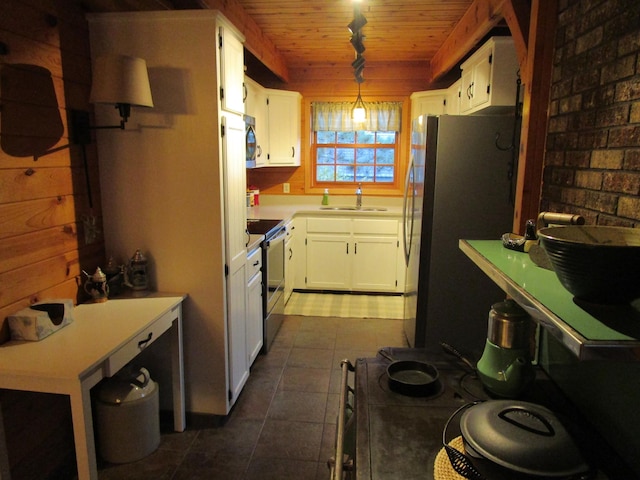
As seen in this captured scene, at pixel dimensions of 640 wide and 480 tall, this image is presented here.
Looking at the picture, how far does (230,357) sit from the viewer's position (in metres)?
2.48

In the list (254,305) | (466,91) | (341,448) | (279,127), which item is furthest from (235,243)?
(279,127)

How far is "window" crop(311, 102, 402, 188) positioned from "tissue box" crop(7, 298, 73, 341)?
3782 mm

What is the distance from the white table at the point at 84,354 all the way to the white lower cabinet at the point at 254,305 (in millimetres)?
744

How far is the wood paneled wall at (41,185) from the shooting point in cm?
168

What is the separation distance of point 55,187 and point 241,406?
5.13 ft

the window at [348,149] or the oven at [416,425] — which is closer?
the oven at [416,425]

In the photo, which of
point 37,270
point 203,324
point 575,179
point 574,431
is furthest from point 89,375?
point 575,179

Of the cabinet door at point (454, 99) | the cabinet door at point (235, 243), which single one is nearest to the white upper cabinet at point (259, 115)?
the cabinet door at point (235, 243)

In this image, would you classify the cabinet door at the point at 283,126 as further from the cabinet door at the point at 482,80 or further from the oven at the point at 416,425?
the oven at the point at 416,425

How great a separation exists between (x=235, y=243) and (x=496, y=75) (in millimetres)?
2176

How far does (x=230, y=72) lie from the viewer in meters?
2.30

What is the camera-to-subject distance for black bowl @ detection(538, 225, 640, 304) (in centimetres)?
81

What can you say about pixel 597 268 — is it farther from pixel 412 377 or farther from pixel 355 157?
pixel 355 157

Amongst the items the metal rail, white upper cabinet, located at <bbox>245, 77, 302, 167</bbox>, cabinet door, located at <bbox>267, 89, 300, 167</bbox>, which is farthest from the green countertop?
cabinet door, located at <bbox>267, 89, 300, 167</bbox>
